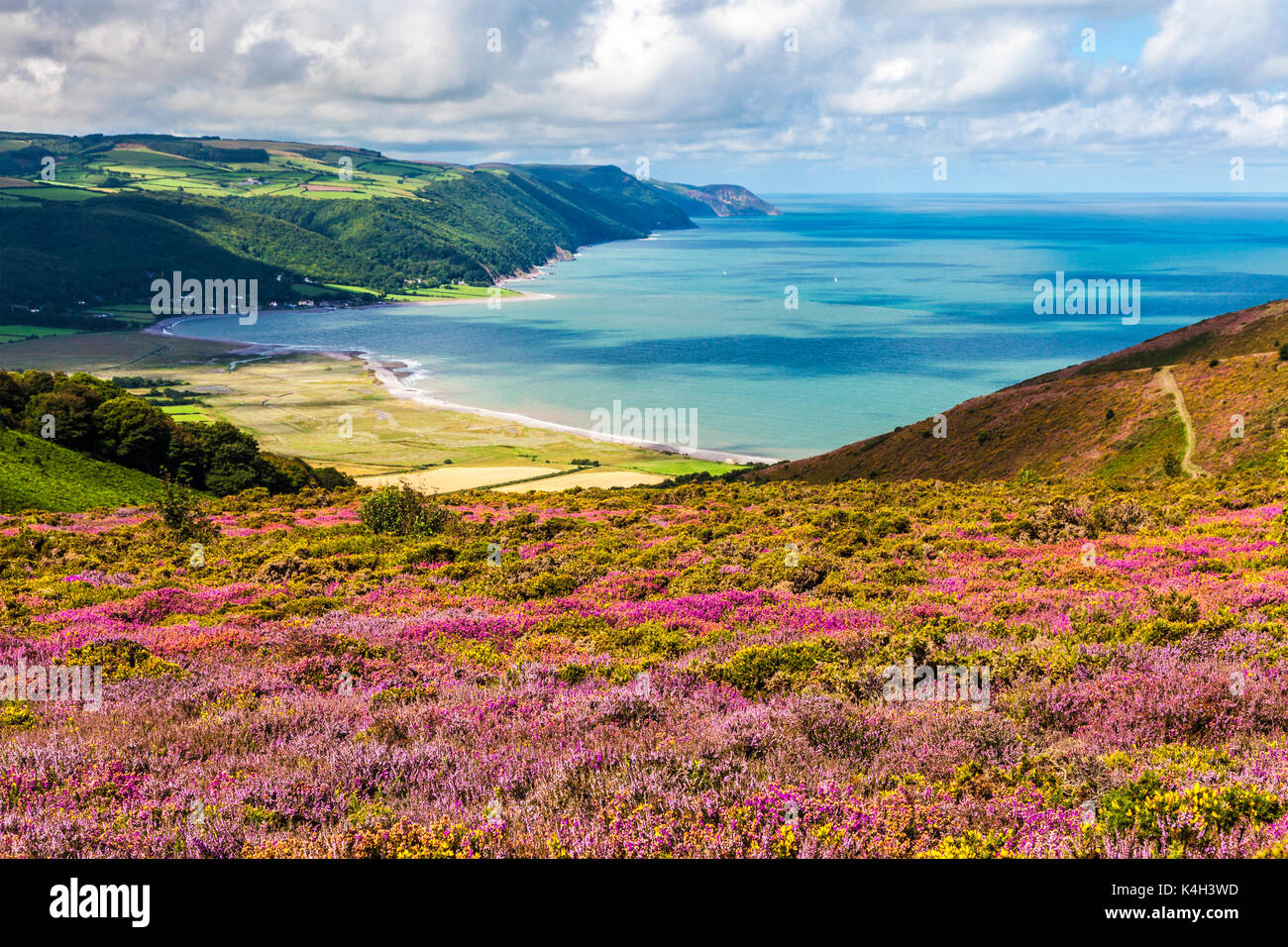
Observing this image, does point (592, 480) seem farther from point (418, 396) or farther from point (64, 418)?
point (418, 396)

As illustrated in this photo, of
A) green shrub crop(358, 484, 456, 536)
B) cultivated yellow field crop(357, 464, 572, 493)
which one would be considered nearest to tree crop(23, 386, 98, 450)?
cultivated yellow field crop(357, 464, 572, 493)

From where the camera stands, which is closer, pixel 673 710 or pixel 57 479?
pixel 673 710

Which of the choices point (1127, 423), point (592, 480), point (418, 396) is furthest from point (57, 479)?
point (418, 396)

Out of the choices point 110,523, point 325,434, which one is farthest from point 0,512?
point 325,434

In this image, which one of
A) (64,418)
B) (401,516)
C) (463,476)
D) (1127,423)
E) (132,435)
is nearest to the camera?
(401,516)

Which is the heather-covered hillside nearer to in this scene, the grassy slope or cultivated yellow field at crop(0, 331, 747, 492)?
the grassy slope

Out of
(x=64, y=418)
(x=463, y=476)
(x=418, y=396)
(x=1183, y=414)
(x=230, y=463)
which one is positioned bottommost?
(x=463, y=476)
